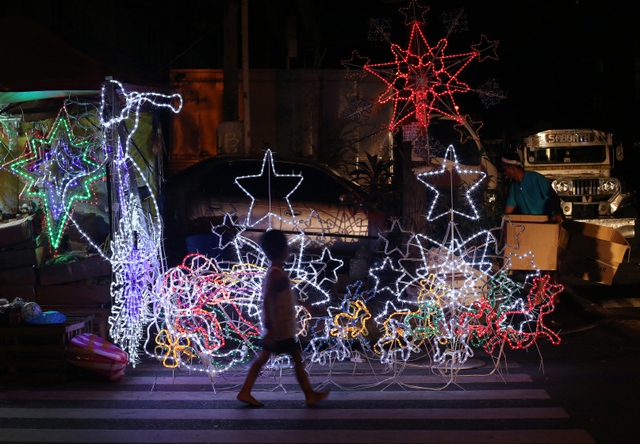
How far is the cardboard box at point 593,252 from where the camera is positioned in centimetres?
791

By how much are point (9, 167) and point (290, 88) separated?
5305mm

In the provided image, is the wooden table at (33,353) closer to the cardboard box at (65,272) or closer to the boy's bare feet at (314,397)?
the cardboard box at (65,272)

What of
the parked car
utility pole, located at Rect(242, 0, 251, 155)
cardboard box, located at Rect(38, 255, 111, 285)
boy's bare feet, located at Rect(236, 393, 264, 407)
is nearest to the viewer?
boy's bare feet, located at Rect(236, 393, 264, 407)

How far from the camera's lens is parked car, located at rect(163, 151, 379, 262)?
9484mm

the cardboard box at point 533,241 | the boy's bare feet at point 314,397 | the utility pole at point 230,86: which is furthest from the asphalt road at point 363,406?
the utility pole at point 230,86

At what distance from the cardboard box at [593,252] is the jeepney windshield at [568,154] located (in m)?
8.18

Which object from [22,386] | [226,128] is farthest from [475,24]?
[22,386]

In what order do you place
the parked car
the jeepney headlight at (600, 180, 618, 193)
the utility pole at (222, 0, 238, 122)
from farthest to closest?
the jeepney headlight at (600, 180, 618, 193) < the utility pole at (222, 0, 238, 122) < the parked car

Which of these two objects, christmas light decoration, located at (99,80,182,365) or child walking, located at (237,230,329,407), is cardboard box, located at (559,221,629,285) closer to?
child walking, located at (237,230,329,407)

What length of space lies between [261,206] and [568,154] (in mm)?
9371

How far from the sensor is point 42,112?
33.1ft

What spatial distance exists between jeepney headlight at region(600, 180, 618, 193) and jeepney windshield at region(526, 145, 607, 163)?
2.12 feet

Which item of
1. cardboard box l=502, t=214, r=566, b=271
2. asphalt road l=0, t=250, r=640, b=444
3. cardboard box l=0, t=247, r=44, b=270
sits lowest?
asphalt road l=0, t=250, r=640, b=444

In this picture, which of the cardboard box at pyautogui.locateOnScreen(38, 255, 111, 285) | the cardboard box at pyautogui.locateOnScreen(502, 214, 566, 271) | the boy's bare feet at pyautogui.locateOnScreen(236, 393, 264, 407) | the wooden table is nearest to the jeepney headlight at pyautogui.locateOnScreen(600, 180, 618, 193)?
the cardboard box at pyautogui.locateOnScreen(502, 214, 566, 271)
